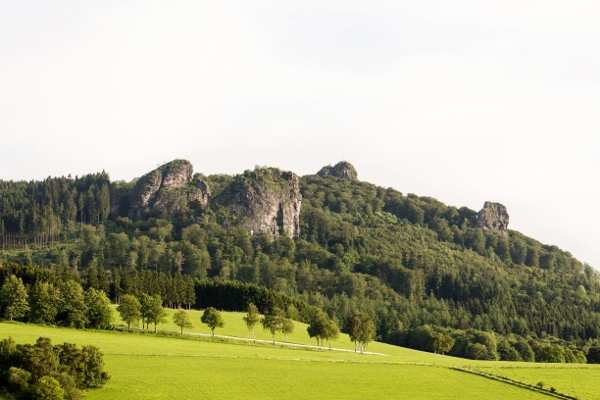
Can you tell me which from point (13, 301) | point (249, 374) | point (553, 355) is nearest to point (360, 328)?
point (553, 355)

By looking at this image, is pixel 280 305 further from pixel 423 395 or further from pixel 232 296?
pixel 423 395

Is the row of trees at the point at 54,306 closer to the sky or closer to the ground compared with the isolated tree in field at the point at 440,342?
closer to the sky

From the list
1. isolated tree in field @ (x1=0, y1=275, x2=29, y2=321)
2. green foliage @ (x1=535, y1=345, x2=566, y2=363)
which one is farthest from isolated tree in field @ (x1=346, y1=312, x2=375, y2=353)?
isolated tree in field @ (x1=0, y1=275, x2=29, y2=321)

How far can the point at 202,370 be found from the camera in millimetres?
83000

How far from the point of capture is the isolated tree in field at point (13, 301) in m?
108

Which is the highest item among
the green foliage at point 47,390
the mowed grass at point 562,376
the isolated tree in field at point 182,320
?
the isolated tree in field at point 182,320

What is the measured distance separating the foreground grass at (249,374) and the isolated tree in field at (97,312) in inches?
193

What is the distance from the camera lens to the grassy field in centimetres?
7444

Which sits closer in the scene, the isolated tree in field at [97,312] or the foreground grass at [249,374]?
the foreground grass at [249,374]

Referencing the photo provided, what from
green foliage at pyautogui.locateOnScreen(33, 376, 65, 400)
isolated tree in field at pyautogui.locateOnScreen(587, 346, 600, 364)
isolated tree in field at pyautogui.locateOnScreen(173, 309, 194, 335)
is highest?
isolated tree in field at pyautogui.locateOnScreen(173, 309, 194, 335)

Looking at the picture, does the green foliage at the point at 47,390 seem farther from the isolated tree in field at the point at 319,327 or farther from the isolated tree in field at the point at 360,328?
the isolated tree in field at the point at 360,328

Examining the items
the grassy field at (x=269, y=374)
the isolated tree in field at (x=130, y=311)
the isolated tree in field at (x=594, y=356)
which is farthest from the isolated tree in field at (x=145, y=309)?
the isolated tree in field at (x=594, y=356)

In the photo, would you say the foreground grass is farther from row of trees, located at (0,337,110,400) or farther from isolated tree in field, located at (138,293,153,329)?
isolated tree in field, located at (138,293,153,329)

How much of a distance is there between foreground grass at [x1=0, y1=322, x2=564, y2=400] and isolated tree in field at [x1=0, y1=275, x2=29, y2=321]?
17.4 ft
